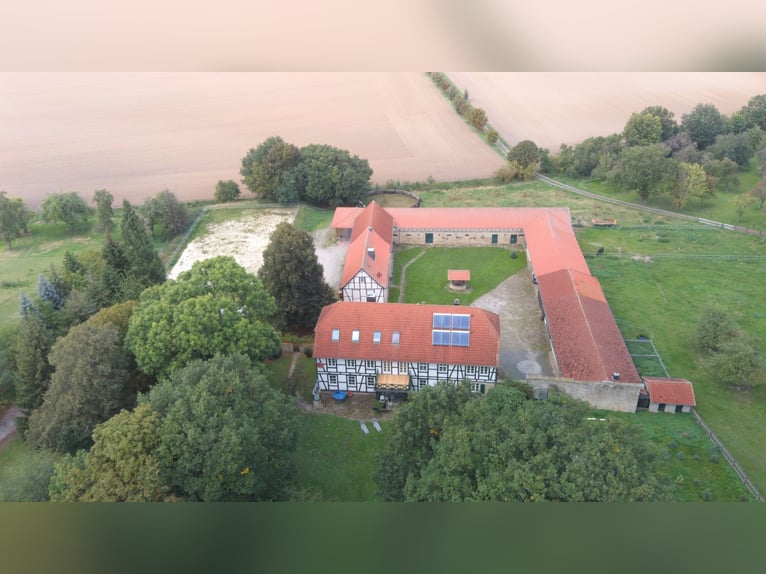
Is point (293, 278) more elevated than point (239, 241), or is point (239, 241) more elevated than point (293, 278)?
point (239, 241)

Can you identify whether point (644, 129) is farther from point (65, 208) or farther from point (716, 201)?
point (65, 208)

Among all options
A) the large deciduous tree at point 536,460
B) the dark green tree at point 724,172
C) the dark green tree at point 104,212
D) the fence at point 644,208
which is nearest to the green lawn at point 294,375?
the large deciduous tree at point 536,460

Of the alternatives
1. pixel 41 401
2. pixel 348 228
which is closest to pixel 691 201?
pixel 348 228

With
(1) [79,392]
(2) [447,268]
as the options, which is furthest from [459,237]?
(1) [79,392]

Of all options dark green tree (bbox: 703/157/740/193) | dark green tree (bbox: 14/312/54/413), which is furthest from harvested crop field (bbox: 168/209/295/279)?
dark green tree (bbox: 703/157/740/193)

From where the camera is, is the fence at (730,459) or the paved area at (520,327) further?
the paved area at (520,327)

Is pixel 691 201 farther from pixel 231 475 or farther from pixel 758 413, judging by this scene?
pixel 231 475

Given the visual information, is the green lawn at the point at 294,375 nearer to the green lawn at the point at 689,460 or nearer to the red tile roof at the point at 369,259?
the red tile roof at the point at 369,259
